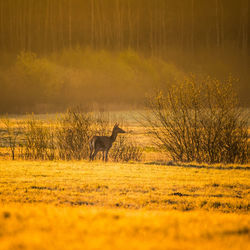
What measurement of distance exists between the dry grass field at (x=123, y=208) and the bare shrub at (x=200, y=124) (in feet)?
11.2

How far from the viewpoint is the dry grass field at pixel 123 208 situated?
301cm

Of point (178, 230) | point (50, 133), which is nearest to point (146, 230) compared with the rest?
point (178, 230)

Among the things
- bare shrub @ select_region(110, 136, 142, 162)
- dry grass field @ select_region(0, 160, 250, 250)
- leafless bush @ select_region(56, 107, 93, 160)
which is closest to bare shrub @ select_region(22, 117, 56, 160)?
leafless bush @ select_region(56, 107, 93, 160)

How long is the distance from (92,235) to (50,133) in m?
21.2

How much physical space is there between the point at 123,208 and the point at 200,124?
1376cm

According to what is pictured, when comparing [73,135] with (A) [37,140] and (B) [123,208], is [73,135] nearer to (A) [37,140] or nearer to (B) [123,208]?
(A) [37,140]

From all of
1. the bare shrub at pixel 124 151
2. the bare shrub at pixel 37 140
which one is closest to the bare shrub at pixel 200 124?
the bare shrub at pixel 124 151

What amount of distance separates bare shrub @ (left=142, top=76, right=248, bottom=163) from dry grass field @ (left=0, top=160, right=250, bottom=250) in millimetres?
3422

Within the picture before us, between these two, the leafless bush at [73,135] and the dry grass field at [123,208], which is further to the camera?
the leafless bush at [73,135]

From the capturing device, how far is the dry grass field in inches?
118

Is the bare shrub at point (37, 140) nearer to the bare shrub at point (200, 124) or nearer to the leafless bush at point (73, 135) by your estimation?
the leafless bush at point (73, 135)

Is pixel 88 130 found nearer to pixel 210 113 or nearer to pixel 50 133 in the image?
pixel 50 133

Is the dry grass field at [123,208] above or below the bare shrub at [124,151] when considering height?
above

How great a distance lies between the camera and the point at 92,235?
3.08 meters
